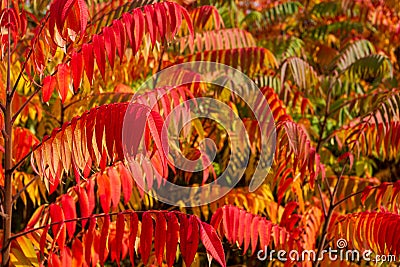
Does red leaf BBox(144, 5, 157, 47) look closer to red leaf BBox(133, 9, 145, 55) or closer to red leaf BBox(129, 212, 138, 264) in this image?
red leaf BBox(133, 9, 145, 55)

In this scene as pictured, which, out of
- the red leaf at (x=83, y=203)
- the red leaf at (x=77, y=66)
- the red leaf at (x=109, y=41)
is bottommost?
the red leaf at (x=83, y=203)

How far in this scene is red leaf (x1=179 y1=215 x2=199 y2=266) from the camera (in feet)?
5.50

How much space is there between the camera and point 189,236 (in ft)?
5.59

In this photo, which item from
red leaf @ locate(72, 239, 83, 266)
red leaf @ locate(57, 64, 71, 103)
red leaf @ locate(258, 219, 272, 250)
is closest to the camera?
red leaf @ locate(57, 64, 71, 103)

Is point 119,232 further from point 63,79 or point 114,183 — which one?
point 63,79

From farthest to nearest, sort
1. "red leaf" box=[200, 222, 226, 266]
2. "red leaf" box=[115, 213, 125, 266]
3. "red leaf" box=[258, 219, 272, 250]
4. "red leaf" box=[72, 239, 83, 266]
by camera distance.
→ 1. "red leaf" box=[258, 219, 272, 250]
2. "red leaf" box=[72, 239, 83, 266]
3. "red leaf" box=[115, 213, 125, 266]
4. "red leaf" box=[200, 222, 226, 266]

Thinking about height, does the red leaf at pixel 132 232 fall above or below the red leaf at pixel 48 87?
below

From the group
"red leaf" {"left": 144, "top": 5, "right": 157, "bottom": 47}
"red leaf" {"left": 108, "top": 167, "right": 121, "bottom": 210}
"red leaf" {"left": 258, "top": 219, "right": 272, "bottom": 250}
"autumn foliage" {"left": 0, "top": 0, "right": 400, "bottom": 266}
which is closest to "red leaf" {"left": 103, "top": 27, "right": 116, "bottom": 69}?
"autumn foliage" {"left": 0, "top": 0, "right": 400, "bottom": 266}

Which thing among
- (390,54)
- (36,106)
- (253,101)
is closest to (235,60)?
(253,101)

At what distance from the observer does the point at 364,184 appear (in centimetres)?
354

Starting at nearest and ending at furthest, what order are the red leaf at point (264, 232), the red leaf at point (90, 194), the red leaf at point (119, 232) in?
the red leaf at point (119, 232) → the red leaf at point (90, 194) → the red leaf at point (264, 232)

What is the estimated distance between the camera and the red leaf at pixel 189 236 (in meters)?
1.68

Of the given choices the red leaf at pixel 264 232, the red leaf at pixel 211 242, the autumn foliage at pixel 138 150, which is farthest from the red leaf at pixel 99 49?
the red leaf at pixel 264 232

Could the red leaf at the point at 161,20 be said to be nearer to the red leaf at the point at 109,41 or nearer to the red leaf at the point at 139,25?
the red leaf at the point at 139,25
